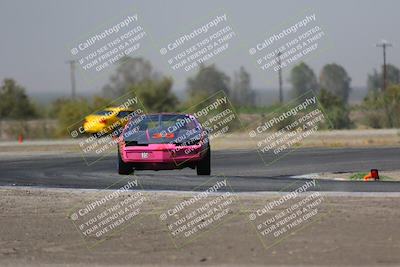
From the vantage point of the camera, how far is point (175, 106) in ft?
210

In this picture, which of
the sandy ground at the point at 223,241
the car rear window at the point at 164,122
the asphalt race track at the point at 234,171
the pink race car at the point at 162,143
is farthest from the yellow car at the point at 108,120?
the sandy ground at the point at 223,241

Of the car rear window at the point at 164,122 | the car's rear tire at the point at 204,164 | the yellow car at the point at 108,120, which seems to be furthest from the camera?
the yellow car at the point at 108,120

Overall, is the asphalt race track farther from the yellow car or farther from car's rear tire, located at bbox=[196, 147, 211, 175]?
the yellow car

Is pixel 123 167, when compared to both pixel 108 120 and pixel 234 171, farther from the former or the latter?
pixel 108 120

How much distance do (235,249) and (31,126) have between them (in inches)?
1950

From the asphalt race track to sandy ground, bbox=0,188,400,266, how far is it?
2.85 metres

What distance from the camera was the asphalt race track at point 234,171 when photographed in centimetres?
1895

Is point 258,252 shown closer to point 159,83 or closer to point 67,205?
point 67,205

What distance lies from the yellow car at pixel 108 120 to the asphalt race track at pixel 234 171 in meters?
1.19

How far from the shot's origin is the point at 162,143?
1683 centimetres

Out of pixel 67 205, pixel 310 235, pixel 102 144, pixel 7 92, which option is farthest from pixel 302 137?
pixel 7 92

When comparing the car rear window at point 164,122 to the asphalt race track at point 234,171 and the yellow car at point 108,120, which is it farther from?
the yellow car at point 108,120

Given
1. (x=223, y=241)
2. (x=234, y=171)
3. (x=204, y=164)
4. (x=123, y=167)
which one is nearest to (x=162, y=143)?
(x=123, y=167)

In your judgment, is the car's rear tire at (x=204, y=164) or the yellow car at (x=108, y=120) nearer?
the car's rear tire at (x=204, y=164)
